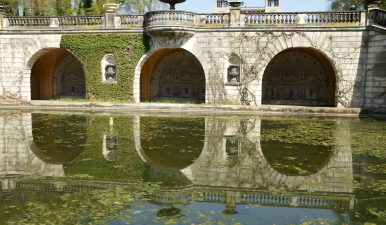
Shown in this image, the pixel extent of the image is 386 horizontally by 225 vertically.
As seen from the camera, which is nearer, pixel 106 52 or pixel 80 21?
pixel 106 52

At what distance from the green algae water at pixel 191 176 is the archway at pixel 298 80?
30.7 feet

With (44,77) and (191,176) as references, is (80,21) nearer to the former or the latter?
(44,77)

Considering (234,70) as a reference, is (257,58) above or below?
above

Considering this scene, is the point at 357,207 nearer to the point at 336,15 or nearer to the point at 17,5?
the point at 336,15

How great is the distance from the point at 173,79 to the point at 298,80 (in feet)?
23.4

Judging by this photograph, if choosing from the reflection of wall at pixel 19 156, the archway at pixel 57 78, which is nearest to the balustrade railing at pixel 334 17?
the reflection of wall at pixel 19 156

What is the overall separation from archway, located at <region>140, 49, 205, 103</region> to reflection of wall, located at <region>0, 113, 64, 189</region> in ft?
35.3

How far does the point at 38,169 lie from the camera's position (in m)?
6.62

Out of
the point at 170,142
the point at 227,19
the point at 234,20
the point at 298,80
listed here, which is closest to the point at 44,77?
the point at 227,19

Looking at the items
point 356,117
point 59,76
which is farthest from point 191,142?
point 59,76

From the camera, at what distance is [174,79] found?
73.0ft

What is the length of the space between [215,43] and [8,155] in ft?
40.5

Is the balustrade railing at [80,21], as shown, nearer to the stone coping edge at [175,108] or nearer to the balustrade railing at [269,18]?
the stone coping edge at [175,108]

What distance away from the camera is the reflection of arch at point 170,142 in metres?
7.41
